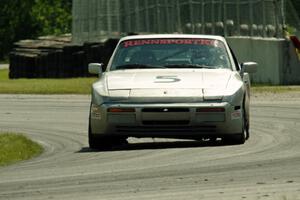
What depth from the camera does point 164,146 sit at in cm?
1501

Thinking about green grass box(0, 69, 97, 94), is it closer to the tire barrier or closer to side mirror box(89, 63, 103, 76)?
the tire barrier

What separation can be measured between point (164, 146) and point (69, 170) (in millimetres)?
3162

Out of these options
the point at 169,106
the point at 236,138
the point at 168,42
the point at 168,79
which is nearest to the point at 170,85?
the point at 168,79

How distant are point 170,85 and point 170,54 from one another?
1.41m

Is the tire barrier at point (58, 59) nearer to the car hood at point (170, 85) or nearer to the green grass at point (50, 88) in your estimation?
the green grass at point (50, 88)

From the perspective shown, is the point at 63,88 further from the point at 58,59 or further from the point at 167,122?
the point at 167,122

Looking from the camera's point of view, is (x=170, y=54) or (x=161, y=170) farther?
(x=170, y=54)

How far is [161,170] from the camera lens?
11.4m

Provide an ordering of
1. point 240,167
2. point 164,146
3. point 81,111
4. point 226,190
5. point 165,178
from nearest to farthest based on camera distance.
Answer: point 226,190 → point 165,178 → point 240,167 → point 164,146 → point 81,111

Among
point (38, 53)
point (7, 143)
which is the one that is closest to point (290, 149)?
point (7, 143)

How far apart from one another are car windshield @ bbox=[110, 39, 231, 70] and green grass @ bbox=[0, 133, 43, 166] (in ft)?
4.94

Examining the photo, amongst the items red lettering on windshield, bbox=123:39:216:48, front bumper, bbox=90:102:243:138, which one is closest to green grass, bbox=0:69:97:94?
red lettering on windshield, bbox=123:39:216:48

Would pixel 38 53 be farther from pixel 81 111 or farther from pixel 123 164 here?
pixel 123 164

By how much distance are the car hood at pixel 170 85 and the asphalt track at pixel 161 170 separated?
1.97ft
